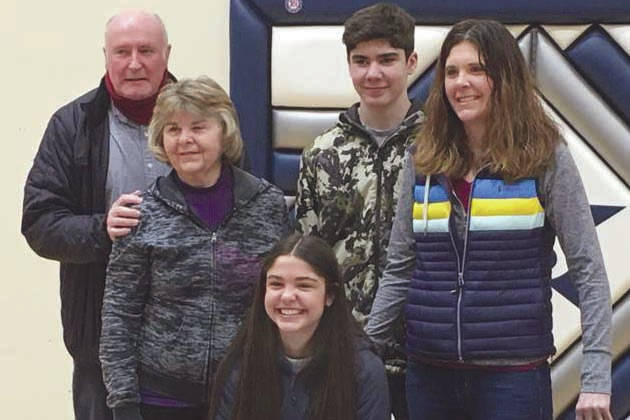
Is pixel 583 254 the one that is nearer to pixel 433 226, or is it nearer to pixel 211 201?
pixel 433 226

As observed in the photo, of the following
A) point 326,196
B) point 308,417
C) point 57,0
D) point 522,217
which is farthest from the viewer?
point 57,0

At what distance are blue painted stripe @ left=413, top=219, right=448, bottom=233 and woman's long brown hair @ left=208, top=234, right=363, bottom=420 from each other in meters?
0.19

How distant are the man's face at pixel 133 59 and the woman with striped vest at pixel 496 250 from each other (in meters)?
0.62

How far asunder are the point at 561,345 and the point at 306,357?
96 centimetres

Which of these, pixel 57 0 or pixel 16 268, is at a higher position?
pixel 57 0

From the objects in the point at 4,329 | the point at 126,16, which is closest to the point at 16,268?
the point at 4,329

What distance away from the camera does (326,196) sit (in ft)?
6.47

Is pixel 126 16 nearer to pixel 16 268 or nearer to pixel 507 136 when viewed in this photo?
pixel 507 136

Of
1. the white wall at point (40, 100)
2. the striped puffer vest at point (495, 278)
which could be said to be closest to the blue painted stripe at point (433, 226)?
the striped puffer vest at point (495, 278)

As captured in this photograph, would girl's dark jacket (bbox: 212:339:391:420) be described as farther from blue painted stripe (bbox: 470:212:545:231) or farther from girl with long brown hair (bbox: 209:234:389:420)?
blue painted stripe (bbox: 470:212:545:231)

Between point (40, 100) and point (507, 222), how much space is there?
1725 millimetres

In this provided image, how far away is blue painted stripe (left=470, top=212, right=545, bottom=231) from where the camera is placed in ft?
5.44

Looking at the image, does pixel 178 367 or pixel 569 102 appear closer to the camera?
pixel 178 367

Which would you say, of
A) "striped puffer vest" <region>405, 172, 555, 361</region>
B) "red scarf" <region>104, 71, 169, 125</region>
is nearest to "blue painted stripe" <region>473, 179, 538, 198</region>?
"striped puffer vest" <region>405, 172, 555, 361</region>
